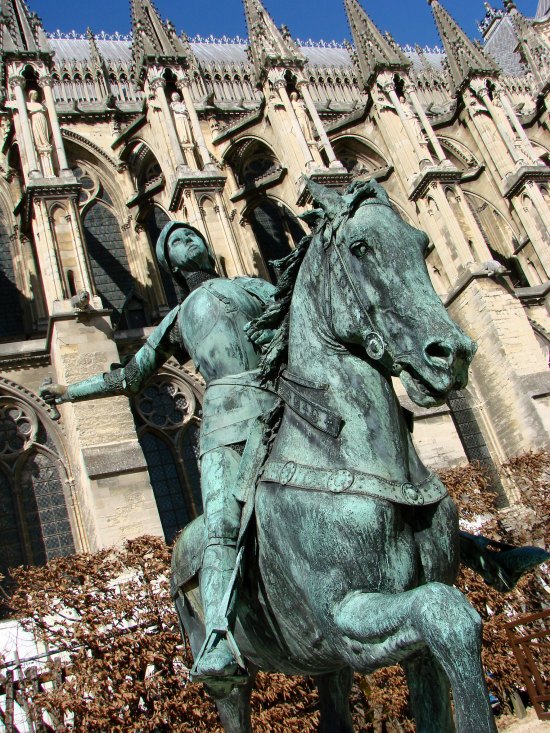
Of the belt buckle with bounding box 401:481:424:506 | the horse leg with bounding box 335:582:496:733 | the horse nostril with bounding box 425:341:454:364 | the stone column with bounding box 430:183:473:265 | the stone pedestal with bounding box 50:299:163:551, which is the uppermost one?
the stone column with bounding box 430:183:473:265

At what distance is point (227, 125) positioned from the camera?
2223 centimetres

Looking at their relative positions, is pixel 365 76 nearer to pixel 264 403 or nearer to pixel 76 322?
pixel 76 322

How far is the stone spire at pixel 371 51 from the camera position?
66.4 feet

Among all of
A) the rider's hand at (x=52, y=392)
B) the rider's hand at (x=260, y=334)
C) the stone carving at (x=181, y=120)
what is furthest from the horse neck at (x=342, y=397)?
the stone carving at (x=181, y=120)

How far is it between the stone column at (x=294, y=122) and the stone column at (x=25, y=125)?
245 inches

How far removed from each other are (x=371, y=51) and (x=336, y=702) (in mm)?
20349

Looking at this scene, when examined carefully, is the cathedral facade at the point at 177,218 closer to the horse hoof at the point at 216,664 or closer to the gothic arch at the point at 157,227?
the gothic arch at the point at 157,227

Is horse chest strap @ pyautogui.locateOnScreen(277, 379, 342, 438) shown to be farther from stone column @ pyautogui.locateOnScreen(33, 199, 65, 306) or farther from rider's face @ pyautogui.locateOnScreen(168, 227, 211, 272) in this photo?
stone column @ pyautogui.locateOnScreen(33, 199, 65, 306)

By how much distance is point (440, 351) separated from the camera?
2293 millimetres

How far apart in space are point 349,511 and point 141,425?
12.8 m

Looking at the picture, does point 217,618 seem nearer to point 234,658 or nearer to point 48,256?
point 234,658

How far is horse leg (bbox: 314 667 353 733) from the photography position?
3201 mm

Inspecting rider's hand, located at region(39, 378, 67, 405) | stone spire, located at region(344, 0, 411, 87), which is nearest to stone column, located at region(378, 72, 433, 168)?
stone spire, located at region(344, 0, 411, 87)

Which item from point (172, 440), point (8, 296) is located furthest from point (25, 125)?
point (172, 440)
